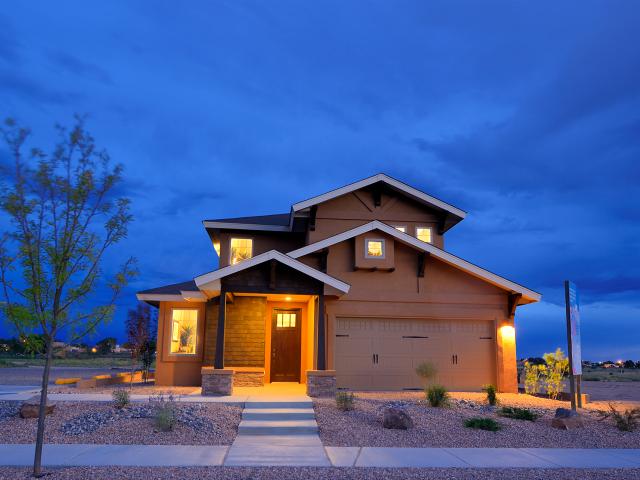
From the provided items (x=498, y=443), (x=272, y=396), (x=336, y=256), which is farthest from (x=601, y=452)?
(x=336, y=256)

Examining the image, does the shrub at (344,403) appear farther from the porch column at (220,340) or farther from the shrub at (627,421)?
the shrub at (627,421)

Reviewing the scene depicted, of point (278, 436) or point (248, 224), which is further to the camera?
point (248, 224)

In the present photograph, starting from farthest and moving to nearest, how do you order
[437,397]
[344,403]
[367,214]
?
[367,214]
[437,397]
[344,403]

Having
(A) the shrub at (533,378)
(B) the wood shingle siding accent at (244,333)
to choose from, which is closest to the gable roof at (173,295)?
(B) the wood shingle siding accent at (244,333)

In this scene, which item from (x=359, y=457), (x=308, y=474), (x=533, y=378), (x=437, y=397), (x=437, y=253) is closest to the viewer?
(x=308, y=474)

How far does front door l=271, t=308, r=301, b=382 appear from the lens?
17891mm

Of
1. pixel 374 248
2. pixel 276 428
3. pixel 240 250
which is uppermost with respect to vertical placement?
pixel 240 250

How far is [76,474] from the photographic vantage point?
728 centimetres

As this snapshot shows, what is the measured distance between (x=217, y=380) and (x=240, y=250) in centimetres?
697

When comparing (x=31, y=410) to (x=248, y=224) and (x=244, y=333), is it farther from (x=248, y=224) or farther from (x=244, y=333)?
(x=248, y=224)

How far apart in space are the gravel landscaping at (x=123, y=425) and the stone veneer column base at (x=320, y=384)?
2479 millimetres

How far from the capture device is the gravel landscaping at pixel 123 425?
31.4ft

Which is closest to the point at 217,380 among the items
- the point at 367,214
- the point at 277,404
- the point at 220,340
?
the point at 220,340

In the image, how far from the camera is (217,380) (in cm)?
1389
